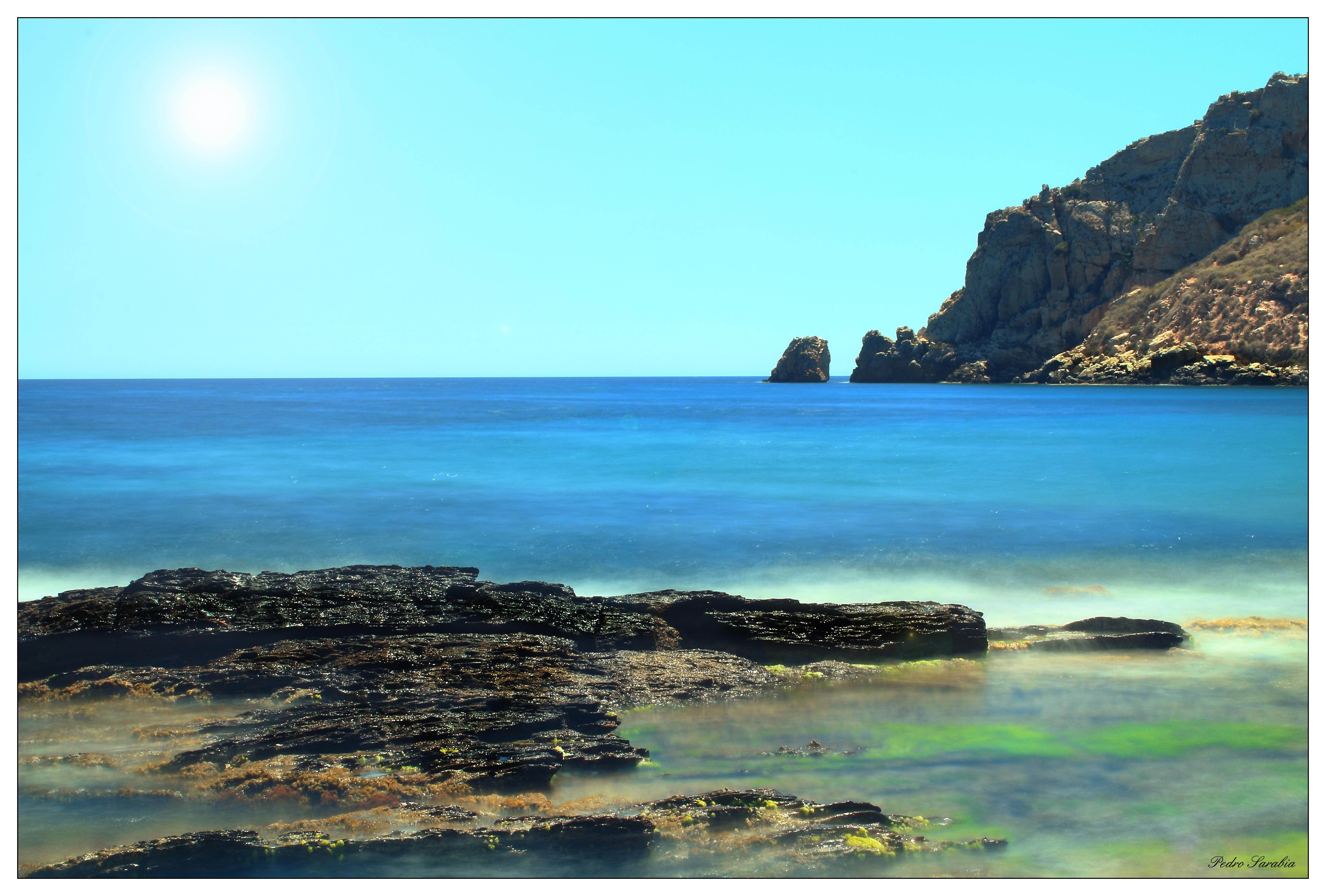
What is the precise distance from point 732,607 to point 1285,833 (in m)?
4.37

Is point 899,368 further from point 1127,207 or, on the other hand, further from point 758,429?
point 758,429

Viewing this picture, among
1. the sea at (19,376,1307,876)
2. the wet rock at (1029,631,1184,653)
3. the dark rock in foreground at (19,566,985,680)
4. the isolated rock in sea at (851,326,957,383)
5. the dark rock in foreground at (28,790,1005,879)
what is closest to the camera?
the dark rock in foreground at (28,790,1005,879)

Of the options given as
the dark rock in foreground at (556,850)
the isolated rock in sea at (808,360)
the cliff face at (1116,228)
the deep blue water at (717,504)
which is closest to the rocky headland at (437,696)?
the dark rock in foreground at (556,850)

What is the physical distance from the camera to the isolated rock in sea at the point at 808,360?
469ft

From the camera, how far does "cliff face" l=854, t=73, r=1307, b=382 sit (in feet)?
296

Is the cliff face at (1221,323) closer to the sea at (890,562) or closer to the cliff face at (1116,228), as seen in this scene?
the cliff face at (1116,228)

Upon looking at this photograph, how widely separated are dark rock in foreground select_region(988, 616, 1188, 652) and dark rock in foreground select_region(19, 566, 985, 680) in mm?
520

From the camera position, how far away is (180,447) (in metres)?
32.7

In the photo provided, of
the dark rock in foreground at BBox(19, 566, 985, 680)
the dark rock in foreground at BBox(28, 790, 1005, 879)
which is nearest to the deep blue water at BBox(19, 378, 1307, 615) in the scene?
the dark rock in foreground at BBox(19, 566, 985, 680)

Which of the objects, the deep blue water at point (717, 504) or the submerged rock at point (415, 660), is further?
the deep blue water at point (717, 504)

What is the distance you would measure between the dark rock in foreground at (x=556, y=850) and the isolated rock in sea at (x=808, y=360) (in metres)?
141

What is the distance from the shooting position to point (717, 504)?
60.0 ft

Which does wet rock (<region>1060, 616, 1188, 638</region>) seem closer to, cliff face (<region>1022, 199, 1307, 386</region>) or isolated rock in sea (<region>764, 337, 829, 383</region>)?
cliff face (<region>1022, 199, 1307, 386</region>)

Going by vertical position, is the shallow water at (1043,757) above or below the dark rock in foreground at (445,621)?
below
